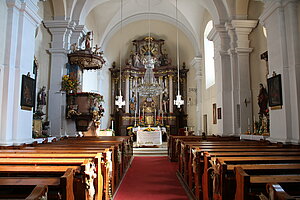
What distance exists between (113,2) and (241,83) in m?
8.64

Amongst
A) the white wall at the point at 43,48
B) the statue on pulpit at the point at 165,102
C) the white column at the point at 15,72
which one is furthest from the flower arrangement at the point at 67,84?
the statue on pulpit at the point at 165,102

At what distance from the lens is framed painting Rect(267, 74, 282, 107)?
5605 mm

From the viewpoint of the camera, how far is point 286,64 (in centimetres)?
554

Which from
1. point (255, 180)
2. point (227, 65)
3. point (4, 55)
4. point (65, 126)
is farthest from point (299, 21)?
point (65, 126)

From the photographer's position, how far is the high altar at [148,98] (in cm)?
1669

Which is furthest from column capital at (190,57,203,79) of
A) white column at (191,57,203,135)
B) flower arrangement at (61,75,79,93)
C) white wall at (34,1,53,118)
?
white wall at (34,1,53,118)

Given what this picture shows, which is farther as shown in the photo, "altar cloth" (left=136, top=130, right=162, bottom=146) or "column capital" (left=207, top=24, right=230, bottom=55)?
"altar cloth" (left=136, top=130, right=162, bottom=146)

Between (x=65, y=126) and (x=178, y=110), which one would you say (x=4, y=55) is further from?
(x=178, y=110)

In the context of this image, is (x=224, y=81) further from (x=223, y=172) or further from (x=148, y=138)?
(x=223, y=172)

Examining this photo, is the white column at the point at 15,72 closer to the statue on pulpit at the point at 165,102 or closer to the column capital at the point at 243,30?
the column capital at the point at 243,30

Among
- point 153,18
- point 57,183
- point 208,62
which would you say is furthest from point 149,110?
point 57,183

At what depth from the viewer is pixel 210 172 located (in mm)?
3340

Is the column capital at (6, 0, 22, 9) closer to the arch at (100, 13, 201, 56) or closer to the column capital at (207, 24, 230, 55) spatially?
the column capital at (207, 24, 230, 55)

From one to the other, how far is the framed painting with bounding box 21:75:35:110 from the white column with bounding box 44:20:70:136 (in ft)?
10.1
